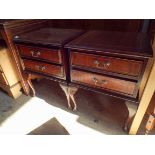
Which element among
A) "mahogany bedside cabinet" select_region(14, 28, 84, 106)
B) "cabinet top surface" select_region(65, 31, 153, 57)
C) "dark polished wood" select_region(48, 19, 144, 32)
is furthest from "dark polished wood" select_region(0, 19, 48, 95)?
"cabinet top surface" select_region(65, 31, 153, 57)

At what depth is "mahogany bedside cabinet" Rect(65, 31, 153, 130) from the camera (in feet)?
2.88

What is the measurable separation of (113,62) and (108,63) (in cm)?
3

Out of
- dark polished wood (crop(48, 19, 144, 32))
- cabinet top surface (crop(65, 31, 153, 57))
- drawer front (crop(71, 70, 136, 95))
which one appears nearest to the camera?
cabinet top surface (crop(65, 31, 153, 57))

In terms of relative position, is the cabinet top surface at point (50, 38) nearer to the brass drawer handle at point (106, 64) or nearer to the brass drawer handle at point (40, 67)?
the brass drawer handle at point (40, 67)

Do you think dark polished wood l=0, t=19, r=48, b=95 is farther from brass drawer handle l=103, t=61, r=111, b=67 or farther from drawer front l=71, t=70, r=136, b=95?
brass drawer handle l=103, t=61, r=111, b=67

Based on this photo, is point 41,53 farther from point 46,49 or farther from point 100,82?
point 100,82

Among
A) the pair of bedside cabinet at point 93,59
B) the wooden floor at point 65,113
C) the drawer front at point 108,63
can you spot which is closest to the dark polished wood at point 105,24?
the pair of bedside cabinet at point 93,59

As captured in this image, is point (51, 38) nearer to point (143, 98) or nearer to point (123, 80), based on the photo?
point (123, 80)

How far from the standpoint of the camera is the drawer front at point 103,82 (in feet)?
3.24

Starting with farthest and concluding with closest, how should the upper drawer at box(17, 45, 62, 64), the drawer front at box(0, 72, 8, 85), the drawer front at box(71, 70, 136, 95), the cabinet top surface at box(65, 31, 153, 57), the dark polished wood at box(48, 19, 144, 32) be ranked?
the drawer front at box(0, 72, 8, 85), the dark polished wood at box(48, 19, 144, 32), the upper drawer at box(17, 45, 62, 64), the drawer front at box(71, 70, 136, 95), the cabinet top surface at box(65, 31, 153, 57)

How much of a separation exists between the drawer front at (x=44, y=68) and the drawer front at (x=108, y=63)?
179mm

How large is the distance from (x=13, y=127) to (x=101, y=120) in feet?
2.58

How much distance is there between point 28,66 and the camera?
136cm
